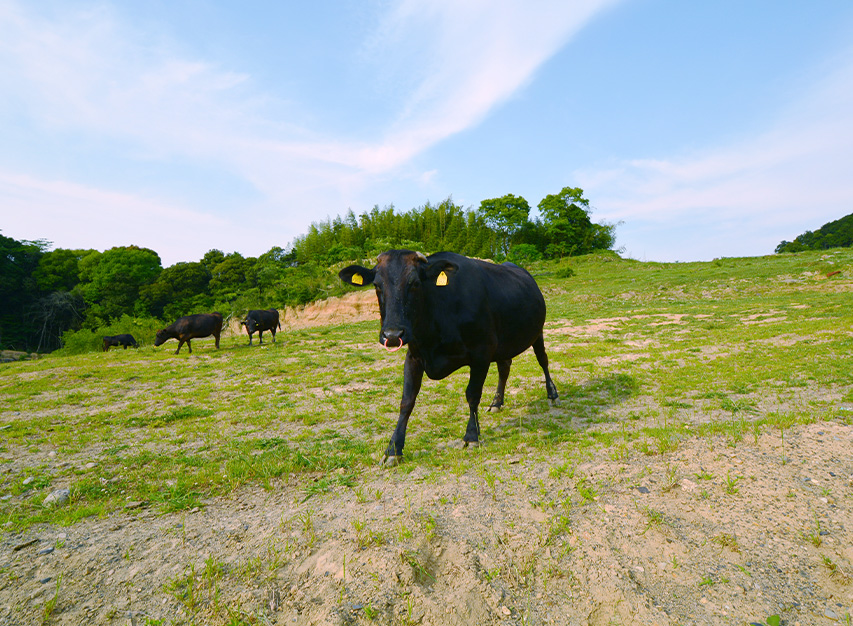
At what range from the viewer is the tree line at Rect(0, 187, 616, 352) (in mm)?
Answer: 41781

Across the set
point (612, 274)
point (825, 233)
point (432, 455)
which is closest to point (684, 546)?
point (432, 455)

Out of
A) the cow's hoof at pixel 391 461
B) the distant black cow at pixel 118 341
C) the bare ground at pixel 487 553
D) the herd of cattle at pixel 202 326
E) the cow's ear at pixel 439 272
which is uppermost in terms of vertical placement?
the cow's ear at pixel 439 272

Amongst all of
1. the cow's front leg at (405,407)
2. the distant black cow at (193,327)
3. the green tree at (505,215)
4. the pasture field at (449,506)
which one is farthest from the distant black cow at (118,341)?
the green tree at (505,215)

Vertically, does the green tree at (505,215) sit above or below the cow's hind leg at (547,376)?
above

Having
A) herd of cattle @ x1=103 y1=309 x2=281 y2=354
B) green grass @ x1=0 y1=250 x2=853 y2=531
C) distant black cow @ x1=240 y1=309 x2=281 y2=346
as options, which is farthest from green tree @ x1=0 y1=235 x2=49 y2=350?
green grass @ x1=0 y1=250 x2=853 y2=531

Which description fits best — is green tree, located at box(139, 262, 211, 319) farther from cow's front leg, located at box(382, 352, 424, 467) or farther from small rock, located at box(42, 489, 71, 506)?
cow's front leg, located at box(382, 352, 424, 467)

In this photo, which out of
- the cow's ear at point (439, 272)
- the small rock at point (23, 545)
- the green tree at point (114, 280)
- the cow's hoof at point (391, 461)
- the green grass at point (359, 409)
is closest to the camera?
the small rock at point (23, 545)

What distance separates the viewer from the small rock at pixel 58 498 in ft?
12.7

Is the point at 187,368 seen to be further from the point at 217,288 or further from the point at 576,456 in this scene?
the point at 217,288

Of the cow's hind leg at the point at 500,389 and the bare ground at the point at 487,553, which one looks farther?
the cow's hind leg at the point at 500,389

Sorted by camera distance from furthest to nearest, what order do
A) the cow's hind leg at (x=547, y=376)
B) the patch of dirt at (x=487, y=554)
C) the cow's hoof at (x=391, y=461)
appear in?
the cow's hind leg at (x=547, y=376)
the cow's hoof at (x=391, y=461)
the patch of dirt at (x=487, y=554)

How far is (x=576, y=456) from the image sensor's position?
4379mm

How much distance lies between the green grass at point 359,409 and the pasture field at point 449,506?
5cm

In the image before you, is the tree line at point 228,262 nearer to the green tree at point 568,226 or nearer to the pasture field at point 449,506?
the green tree at point 568,226
